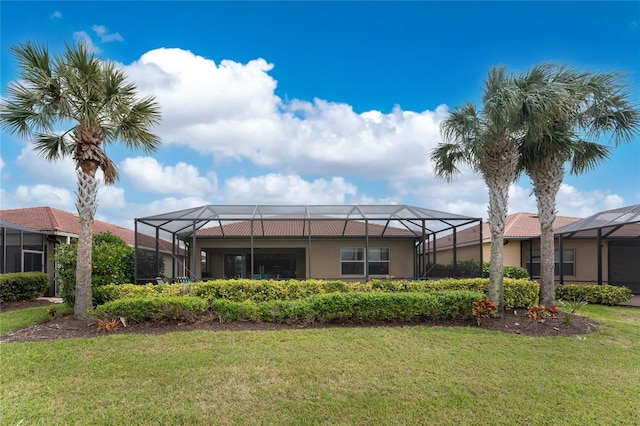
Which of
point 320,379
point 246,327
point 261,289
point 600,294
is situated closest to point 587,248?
point 600,294

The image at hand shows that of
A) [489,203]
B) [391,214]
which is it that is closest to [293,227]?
[391,214]

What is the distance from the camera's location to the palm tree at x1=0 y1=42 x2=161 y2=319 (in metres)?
9.03

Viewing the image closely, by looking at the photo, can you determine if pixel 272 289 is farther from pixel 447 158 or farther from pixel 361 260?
pixel 361 260

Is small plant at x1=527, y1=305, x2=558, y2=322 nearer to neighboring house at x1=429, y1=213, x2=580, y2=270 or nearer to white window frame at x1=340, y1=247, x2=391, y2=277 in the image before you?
neighboring house at x1=429, y1=213, x2=580, y2=270

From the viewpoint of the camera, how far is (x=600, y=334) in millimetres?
8438

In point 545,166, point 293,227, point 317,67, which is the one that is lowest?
point 293,227

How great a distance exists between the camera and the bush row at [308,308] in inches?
334

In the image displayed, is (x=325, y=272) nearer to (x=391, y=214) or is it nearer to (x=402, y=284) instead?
(x=391, y=214)

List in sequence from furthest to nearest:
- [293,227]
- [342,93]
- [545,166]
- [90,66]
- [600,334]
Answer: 1. [293,227]
2. [342,93]
3. [545,166]
4. [90,66]
5. [600,334]

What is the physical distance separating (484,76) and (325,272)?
1142 cm

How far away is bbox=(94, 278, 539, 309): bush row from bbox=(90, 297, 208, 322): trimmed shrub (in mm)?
858

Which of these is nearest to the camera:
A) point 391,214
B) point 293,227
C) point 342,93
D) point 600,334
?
point 600,334

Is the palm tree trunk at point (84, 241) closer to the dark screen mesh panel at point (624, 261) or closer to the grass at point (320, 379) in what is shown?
the grass at point (320, 379)

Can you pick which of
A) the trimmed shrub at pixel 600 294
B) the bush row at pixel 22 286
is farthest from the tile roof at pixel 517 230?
the bush row at pixel 22 286
